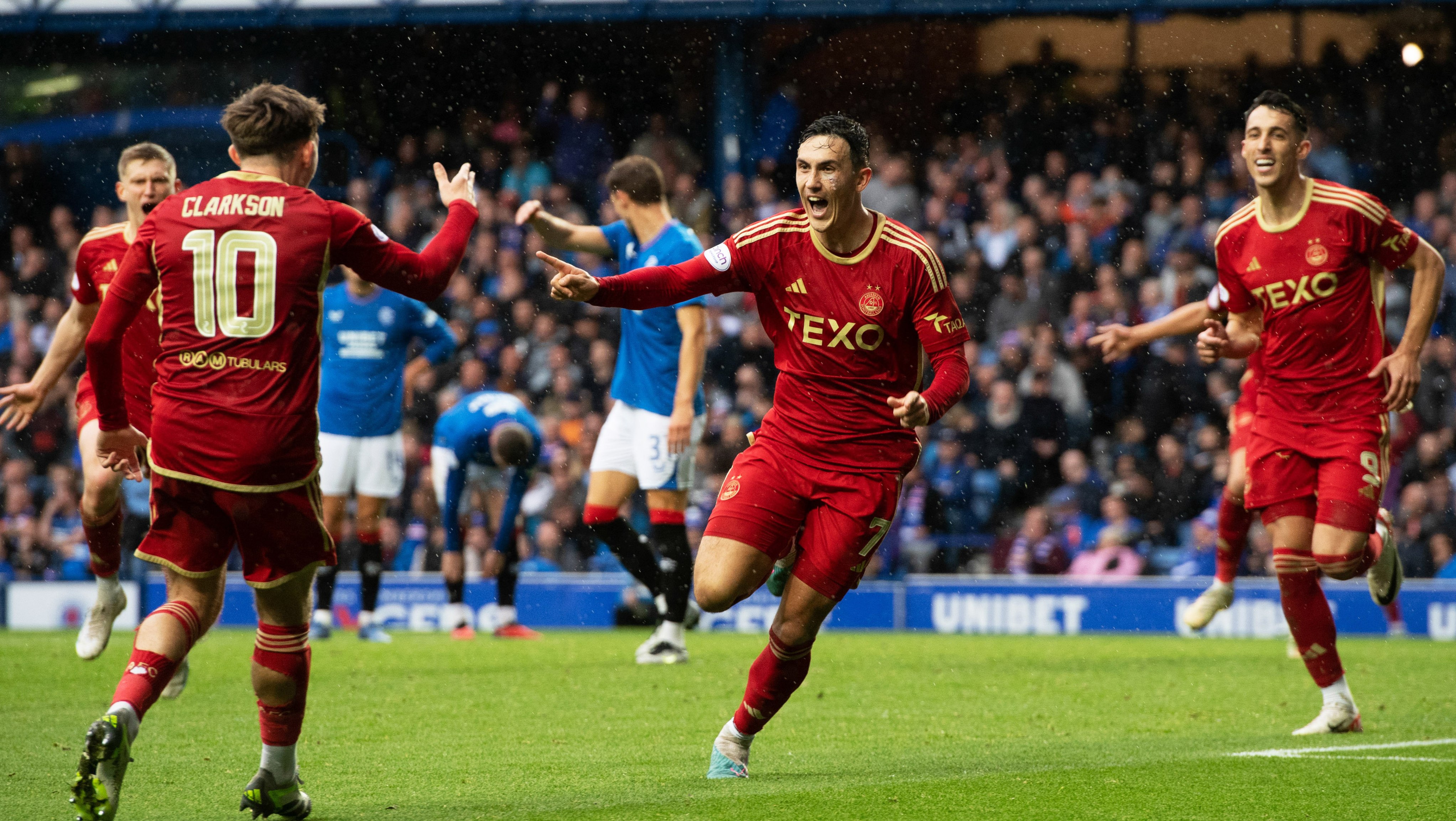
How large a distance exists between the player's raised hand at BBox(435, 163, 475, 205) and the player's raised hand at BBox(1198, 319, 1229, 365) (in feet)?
11.0

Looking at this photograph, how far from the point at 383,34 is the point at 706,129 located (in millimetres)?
4381

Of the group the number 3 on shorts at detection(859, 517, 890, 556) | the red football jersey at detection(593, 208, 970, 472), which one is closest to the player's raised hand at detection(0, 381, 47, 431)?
the red football jersey at detection(593, 208, 970, 472)

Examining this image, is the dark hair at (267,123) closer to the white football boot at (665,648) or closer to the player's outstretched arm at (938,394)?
the player's outstretched arm at (938,394)

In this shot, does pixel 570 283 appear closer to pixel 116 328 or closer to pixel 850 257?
pixel 850 257

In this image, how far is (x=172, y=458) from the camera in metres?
4.95

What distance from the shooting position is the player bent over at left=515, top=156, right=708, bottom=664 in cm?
968

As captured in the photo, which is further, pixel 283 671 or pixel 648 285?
pixel 648 285

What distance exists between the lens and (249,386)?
4945 millimetres

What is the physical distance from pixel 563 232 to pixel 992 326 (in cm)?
876

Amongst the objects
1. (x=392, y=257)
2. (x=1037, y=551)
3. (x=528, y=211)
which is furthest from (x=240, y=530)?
(x=1037, y=551)

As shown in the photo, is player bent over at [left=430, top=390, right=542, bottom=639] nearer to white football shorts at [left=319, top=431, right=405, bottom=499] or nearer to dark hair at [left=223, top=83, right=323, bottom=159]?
white football shorts at [left=319, top=431, right=405, bottom=499]

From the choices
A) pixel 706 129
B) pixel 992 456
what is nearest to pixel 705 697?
pixel 992 456

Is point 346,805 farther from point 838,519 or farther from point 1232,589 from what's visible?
point 1232,589

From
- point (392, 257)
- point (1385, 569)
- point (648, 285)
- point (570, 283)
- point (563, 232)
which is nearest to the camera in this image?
point (392, 257)
